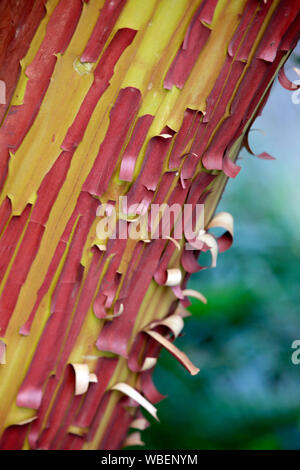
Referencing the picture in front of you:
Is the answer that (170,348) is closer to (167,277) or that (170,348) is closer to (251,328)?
(167,277)

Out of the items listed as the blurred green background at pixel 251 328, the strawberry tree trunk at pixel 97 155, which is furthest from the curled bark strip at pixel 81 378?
the blurred green background at pixel 251 328

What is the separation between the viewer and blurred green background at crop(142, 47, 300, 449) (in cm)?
45

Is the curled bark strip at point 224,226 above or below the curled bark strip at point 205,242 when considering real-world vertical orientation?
above

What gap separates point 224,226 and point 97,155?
88mm

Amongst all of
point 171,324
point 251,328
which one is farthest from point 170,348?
point 251,328

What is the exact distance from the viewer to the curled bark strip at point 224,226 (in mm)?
253

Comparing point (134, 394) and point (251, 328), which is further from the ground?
point (251, 328)

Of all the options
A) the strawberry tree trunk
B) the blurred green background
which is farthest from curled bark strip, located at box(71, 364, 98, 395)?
the blurred green background

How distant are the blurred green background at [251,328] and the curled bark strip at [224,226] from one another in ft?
0.69

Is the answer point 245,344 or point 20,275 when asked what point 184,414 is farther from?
point 20,275

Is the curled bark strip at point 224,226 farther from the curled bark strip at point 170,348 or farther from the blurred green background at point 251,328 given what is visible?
the blurred green background at point 251,328

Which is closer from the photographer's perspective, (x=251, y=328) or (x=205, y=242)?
(x=205, y=242)

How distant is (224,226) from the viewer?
0.25 m

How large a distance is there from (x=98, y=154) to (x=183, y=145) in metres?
0.04
